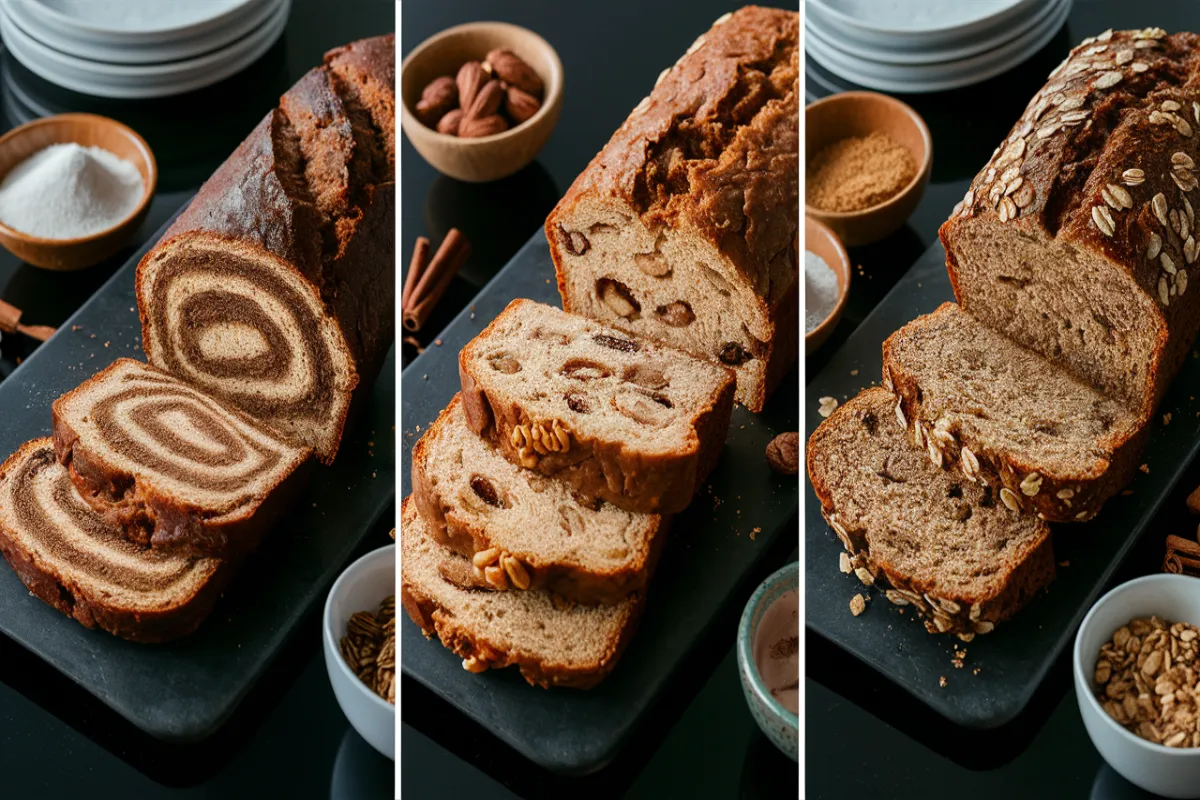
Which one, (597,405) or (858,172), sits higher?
(858,172)

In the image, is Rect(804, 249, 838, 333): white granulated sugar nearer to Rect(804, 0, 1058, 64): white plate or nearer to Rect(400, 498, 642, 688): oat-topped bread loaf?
Rect(804, 0, 1058, 64): white plate

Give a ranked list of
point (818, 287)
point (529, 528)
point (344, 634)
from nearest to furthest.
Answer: point (344, 634) < point (529, 528) < point (818, 287)

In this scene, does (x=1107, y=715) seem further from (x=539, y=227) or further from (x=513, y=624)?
(x=539, y=227)

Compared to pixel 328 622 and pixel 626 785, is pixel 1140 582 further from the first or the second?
pixel 328 622

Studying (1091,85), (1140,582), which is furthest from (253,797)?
(1091,85)

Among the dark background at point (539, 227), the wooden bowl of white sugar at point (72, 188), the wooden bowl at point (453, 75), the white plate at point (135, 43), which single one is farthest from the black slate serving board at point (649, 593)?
the white plate at point (135, 43)

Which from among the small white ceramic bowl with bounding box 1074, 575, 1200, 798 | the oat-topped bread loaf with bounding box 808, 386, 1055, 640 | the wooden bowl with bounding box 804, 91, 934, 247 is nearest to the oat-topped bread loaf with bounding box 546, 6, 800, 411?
the wooden bowl with bounding box 804, 91, 934, 247

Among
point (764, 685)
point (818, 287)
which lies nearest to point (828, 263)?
point (818, 287)
